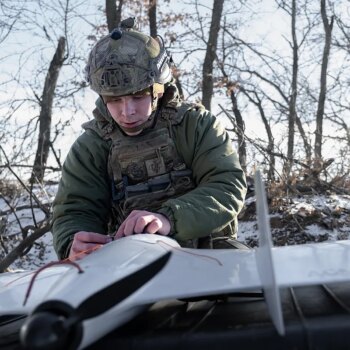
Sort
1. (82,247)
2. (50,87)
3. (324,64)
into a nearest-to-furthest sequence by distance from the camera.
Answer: (82,247), (50,87), (324,64)

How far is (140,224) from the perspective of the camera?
1.43 metres

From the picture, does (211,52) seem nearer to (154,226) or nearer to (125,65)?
(125,65)

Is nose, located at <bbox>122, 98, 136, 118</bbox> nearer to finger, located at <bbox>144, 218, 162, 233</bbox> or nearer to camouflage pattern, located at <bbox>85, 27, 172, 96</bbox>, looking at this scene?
camouflage pattern, located at <bbox>85, 27, 172, 96</bbox>

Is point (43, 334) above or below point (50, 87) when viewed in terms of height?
below

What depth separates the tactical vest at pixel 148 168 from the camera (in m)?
2.00

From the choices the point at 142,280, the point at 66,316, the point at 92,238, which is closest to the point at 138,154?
the point at 92,238

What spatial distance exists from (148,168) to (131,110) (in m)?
0.23

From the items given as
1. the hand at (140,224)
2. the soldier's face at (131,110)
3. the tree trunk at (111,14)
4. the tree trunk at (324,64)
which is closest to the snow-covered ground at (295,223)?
the soldier's face at (131,110)

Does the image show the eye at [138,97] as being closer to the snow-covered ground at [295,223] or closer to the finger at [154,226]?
the finger at [154,226]

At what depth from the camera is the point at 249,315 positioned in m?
1.11

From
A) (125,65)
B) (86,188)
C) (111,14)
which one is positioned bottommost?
(86,188)

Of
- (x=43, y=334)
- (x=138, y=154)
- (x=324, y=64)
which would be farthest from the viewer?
(x=324, y=64)

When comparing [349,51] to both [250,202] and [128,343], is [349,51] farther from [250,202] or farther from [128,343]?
[128,343]

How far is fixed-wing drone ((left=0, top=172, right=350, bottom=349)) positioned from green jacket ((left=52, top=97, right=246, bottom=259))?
0.47 metres
